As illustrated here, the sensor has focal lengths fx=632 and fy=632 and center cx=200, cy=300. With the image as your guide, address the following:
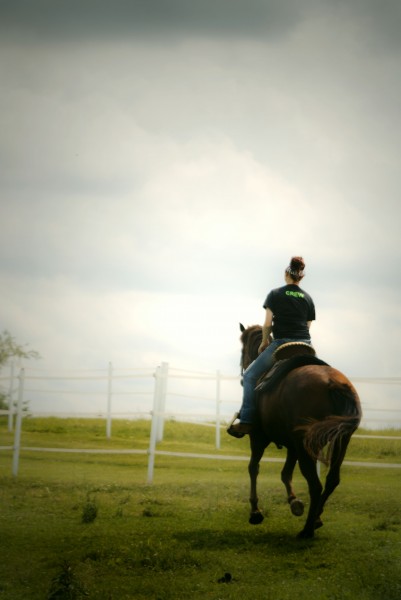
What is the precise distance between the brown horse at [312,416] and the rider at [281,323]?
409 millimetres

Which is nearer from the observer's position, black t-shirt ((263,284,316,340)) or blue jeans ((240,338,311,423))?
black t-shirt ((263,284,316,340))

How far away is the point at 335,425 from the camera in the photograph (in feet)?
19.9

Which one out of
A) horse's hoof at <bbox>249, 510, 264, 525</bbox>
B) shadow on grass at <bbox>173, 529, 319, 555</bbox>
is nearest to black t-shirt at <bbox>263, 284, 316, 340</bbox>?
horse's hoof at <bbox>249, 510, 264, 525</bbox>

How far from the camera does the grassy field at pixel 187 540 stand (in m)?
5.12

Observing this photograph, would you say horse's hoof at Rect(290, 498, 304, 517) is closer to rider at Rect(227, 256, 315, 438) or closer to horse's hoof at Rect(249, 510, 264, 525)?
horse's hoof at Rect(249, 510, 264, 525)

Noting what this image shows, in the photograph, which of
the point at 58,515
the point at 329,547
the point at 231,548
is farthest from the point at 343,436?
the point at 58,515

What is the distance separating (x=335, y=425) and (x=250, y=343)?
2.59m

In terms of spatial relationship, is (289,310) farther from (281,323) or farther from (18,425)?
(18,425)

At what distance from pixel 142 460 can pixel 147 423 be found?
23.9 feet

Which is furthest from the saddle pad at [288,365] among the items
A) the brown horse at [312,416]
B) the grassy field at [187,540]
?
the grassy field at [187,540]

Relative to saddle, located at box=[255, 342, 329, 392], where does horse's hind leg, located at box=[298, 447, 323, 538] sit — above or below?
below

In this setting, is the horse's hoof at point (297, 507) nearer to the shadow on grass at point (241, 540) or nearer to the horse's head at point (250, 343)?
the shadow on grass at point (241, 540)

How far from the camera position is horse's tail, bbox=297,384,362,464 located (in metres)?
6.05

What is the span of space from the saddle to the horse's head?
3.35 feet
